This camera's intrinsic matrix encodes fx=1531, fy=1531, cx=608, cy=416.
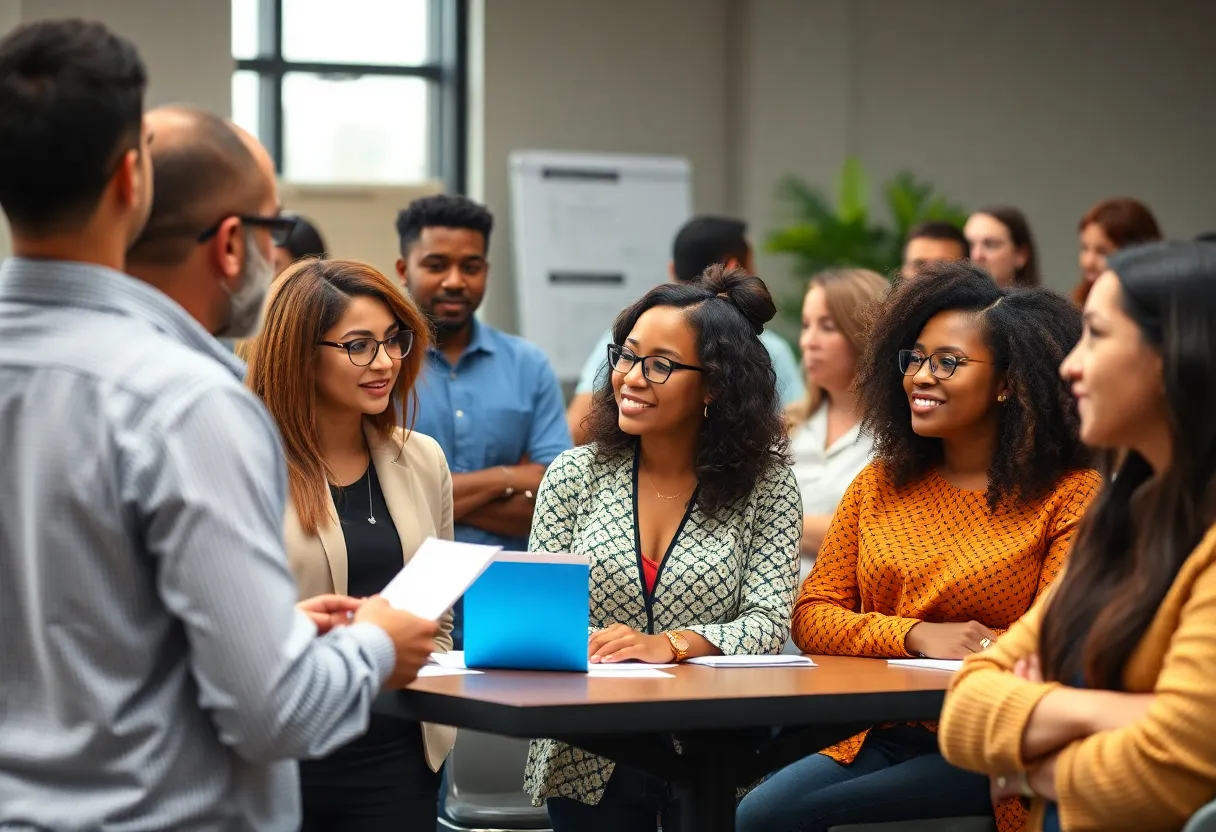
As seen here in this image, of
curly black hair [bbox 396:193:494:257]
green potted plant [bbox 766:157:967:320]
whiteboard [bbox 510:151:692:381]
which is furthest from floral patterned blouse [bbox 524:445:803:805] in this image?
green potted plant [bbox 766:157:967:320]

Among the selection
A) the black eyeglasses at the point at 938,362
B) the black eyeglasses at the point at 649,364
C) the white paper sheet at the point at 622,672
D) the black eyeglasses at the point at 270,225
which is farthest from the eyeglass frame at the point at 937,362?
the black eyeglasses at the point at 270,225

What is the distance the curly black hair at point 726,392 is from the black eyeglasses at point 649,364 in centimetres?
8

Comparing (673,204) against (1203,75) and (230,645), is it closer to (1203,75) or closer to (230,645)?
(1203,75)

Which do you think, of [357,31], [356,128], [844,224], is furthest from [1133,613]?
[357,31]

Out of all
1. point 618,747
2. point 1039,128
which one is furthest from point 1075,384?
point 1039,128

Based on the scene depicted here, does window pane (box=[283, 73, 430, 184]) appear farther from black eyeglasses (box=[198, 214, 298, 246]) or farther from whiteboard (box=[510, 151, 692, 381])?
black eyeglasses (box=[198, 214, 298, 246])

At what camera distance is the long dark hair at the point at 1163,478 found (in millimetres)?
2020

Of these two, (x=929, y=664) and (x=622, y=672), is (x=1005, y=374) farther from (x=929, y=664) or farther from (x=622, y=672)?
(x=622, y=672)

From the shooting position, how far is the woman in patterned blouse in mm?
3080

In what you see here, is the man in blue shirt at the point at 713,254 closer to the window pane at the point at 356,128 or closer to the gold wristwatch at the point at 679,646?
the gold wristwatch at the point at 679,646

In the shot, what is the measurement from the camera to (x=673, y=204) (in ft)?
28.0

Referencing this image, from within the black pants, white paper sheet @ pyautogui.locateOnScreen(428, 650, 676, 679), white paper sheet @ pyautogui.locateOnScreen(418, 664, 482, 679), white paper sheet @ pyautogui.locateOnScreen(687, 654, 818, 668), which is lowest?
the black pants

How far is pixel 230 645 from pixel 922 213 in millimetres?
7488

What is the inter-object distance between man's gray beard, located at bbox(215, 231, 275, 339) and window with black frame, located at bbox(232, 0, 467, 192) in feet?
21.6
